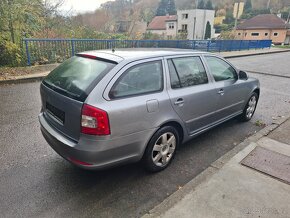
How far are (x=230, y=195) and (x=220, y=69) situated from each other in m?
2.27

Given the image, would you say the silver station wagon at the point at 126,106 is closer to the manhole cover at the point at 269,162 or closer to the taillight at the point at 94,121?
the taillight at the point at 94,121

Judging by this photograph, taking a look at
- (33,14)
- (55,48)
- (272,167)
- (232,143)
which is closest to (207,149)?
(232,143)

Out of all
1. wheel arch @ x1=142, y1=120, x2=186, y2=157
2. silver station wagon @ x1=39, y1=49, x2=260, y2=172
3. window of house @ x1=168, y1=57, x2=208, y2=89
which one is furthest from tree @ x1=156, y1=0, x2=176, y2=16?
Answer: wheel arch @ x1=142, y1=120, x2=186, y2=157

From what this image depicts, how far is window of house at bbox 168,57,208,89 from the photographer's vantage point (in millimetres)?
3176

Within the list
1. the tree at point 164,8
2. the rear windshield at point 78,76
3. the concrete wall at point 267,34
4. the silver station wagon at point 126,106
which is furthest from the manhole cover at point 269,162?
the tree at point 164,8

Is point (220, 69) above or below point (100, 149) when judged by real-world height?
above

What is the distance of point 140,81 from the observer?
2.81 m

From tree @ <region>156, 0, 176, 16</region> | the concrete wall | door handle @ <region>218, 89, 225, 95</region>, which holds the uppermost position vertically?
tree @ <region>156, 0, 176, 16</region>

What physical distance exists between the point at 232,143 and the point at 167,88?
1894mm

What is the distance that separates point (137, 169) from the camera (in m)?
3.21

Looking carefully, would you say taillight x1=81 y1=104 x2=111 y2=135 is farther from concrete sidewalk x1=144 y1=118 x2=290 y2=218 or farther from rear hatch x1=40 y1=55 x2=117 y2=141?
concrete sidewalk x1=144 y1=118 x2=290 y2=218

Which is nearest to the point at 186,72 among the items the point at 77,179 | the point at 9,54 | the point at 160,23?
the point at 77,179

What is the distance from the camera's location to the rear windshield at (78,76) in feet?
8.41

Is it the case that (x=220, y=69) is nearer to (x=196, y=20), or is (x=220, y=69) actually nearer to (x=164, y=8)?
(x=196, y=20)
